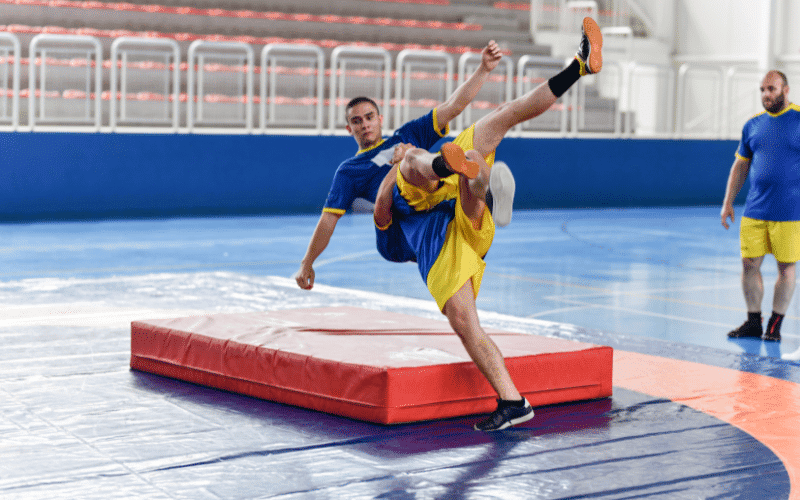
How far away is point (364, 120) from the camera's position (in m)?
5.56

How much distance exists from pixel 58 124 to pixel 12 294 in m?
7.12

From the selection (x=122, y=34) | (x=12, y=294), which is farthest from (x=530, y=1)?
(x=12, y=294)

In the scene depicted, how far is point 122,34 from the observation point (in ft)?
61.7

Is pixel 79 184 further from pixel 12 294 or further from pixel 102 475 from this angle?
pixel 102 475

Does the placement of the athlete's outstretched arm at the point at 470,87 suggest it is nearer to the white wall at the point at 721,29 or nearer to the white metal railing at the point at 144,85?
the white metal railing at the point at 144,85

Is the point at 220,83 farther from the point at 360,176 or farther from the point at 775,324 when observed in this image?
the point at 360,176

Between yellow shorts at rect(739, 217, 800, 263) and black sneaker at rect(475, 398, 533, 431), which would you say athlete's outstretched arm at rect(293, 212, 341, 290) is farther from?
yellow shorts at rect(739, 217, 800, 263)

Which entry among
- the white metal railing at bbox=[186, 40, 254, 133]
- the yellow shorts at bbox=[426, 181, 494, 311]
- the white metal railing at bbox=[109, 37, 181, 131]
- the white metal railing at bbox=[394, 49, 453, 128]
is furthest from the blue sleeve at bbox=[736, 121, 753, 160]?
the white metal railing at bbox=[109, 37, 181, 131]

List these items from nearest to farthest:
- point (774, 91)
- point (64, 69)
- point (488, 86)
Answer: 1. point (774, 91)
2. point (64, 69)
3. point (488, 86)

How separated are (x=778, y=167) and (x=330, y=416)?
406 cm

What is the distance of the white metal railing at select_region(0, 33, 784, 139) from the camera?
48.8 ft

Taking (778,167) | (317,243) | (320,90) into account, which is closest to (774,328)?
(778,167)

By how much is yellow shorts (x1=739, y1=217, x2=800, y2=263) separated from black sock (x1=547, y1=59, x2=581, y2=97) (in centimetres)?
290

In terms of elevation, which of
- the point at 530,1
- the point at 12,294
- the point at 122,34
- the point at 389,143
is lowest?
the point at 12,294
